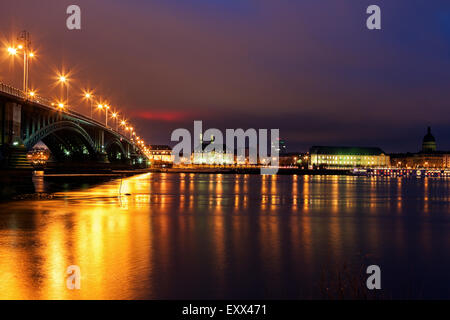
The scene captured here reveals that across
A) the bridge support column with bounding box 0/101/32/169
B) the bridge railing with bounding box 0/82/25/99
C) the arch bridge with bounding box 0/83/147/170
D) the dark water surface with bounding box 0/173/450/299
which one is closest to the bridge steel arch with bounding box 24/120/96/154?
the arch bridge with bounding box 0/83/147/170

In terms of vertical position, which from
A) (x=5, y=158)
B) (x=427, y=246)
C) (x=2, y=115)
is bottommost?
(x=427, y=246)

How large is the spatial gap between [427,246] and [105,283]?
1380cm

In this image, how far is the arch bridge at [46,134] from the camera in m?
47.2

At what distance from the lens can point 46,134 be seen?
206 ft

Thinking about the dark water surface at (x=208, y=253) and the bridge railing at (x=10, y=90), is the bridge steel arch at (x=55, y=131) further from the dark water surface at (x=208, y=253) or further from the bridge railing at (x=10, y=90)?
the dark water surface at (x=208, y=253)

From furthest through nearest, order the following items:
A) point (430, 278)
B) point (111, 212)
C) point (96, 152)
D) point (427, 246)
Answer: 1. point (96, 152)
2. point (111, 212)
3. point (427, 246)
4. point (430, 278)

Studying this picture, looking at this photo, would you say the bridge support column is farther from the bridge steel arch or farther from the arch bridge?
the bridge steel arch

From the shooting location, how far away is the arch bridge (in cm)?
4722

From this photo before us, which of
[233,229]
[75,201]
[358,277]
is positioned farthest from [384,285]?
[75,201]

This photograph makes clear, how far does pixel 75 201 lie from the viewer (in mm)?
36594

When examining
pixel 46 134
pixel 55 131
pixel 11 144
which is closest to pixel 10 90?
pixel 11 144

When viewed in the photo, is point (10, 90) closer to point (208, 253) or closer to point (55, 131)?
point (55, 131)

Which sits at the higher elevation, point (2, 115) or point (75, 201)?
point (2, 115)
